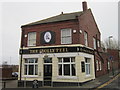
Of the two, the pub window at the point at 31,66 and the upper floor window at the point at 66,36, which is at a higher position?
the upper floor window at the point at 66,36

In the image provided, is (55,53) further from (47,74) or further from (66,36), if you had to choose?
(47,74)

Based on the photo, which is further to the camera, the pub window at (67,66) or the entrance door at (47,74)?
the entrance door at (47,74)

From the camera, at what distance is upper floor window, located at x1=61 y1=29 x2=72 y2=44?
15.8 metres

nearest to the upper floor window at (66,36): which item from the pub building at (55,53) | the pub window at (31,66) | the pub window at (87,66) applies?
the pub building at (55,53)

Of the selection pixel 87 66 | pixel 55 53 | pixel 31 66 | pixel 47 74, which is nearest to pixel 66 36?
pixel 55 53

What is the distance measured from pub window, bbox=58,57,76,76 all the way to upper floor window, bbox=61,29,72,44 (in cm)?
187

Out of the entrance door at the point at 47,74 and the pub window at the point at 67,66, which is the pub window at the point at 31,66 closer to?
the entrance door at the point at 47,74

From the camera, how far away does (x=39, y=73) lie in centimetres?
1619

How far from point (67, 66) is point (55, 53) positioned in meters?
1.92

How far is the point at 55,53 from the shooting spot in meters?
15.8

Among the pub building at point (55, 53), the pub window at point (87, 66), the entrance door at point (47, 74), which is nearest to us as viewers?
the pub building at point (55, 53)

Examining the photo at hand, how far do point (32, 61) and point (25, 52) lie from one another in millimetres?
1445

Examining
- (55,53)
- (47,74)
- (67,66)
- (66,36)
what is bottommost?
(47,74)

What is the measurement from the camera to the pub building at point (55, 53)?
15031mm
